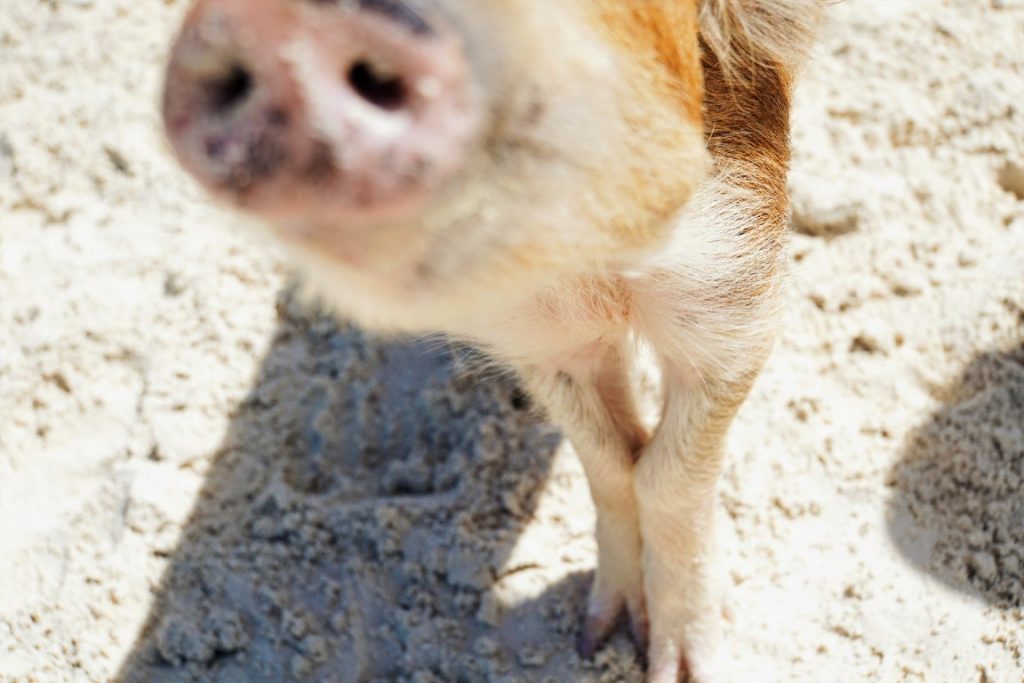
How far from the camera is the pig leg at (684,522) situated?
94.5 inches

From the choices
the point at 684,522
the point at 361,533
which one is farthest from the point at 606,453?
the point at 361,533

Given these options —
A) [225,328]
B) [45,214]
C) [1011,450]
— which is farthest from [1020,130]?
[45,214]

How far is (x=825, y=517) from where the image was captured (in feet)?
9.80

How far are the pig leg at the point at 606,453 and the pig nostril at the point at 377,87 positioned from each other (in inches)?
50.3

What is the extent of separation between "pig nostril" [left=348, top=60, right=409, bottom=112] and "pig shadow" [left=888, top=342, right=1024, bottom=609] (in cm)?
221

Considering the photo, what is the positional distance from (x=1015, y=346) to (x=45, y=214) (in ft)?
10.8

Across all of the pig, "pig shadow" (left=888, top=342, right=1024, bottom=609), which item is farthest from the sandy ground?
the pig

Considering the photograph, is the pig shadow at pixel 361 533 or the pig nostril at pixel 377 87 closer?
the pig nostril at pixel 377 87

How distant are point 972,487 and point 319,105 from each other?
7.85ft

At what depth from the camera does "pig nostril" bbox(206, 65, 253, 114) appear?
1.19 metres

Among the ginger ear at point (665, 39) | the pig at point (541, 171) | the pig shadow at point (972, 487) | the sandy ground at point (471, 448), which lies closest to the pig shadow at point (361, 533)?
the sandy ground at point (471, 448)

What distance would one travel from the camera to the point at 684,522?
2.60 metres

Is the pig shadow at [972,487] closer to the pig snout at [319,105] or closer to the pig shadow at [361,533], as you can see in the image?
the pig shadow at [361,533]

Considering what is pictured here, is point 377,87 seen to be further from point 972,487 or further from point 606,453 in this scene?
point 972,487
